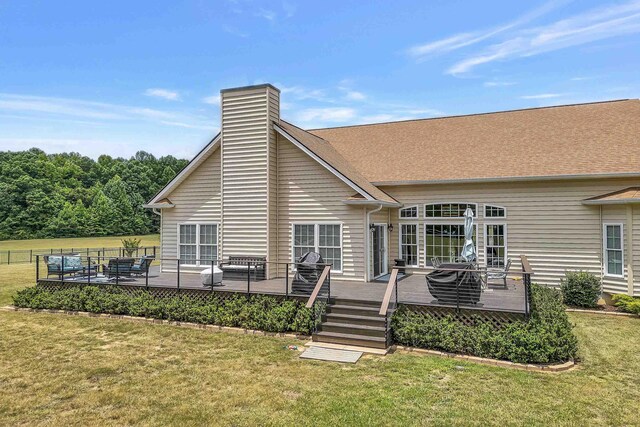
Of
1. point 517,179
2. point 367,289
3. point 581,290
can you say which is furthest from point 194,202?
point 581,290

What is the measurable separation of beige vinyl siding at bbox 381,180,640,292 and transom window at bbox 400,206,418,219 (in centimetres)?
137

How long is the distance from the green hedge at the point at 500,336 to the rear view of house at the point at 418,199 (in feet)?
14.6

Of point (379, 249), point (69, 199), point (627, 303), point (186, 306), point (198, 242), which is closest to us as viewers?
point (186, 306)

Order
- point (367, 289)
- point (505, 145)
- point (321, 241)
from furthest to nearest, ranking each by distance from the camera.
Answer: point (505, 145) < point (321, 241) < point (367, 289)

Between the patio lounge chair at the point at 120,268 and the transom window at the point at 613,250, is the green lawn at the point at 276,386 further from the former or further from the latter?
the patio lounge chair at the point at 120,268

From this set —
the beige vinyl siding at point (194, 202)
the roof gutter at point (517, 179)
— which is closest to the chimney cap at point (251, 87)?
the beige vinyl siding at point (194, 202)

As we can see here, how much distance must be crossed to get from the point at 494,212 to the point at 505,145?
3119mm

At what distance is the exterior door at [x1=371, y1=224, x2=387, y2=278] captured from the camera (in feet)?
48.0

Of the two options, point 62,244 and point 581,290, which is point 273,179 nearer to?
point 581,290

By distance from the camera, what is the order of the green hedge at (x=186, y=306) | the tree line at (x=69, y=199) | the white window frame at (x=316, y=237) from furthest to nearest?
the tree line at (x=69, y=199)
the white window frame at (x=316, y=237)
the green hedge at (x=186, y=306)

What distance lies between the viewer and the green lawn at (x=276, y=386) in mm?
5785

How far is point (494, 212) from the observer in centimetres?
1490

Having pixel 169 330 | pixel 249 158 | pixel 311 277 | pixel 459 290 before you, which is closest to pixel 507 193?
pixel 459 290

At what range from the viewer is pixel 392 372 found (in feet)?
24.8
